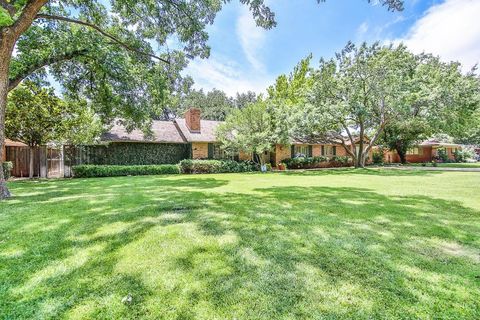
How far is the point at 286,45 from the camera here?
19.2m

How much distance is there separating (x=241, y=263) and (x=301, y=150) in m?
23.7

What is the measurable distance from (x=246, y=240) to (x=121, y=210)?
3686 mm

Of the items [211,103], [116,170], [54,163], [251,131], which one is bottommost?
[116,170]

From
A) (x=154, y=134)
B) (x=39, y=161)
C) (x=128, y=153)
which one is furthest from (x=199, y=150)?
(x=39, y=161)

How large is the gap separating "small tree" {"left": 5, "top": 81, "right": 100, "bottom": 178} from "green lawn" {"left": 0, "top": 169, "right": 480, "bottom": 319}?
33.5 feet

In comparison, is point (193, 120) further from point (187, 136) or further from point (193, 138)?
point (193, 138)

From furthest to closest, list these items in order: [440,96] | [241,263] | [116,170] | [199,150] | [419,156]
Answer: [419,156] < [199,150] < [440,96] < [116,170] < [241,263]

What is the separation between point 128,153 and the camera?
1964 centimetres

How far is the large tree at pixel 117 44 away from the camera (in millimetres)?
10594

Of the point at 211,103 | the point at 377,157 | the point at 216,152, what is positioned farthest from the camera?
the point at 211,103

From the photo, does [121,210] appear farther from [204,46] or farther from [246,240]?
[204,46]

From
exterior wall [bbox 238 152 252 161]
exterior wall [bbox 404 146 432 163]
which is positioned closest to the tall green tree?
exterior wall [bbox 238 152 252 161]

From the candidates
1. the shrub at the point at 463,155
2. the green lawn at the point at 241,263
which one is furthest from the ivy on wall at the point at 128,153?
the shrub at the point at 463,155

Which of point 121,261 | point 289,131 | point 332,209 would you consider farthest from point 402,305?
point 289,131
